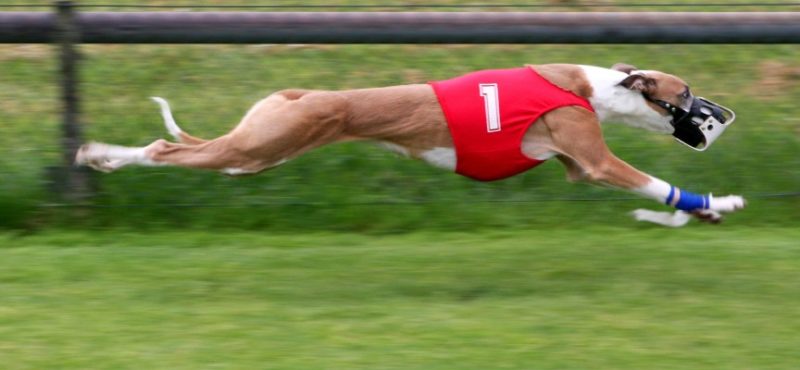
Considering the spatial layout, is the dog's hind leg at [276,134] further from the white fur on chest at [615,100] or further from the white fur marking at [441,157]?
the white fur on chest at [615,100]

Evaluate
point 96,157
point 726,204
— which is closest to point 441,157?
point 726,204

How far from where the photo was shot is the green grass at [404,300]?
5.22 m

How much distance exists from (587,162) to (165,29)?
2.71m

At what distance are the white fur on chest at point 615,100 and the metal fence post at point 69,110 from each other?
3.05 m

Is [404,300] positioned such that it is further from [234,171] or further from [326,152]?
[326,152]

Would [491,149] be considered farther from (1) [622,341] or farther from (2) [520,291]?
(1) [622,341]

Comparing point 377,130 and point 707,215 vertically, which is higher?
point 377,130

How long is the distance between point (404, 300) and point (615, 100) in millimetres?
1542

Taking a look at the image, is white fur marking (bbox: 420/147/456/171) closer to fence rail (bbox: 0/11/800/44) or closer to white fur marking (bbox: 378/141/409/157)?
white fur marking (bbox: 378/141/409/157)

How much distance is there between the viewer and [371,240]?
23.8 feet

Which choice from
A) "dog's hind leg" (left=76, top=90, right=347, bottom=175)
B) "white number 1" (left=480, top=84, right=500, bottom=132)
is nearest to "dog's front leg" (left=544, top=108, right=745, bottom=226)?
"white number 1" (left=480, top=84, right=500, bottom=132)

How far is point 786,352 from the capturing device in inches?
207

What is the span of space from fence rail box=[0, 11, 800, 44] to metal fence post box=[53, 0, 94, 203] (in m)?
0.05

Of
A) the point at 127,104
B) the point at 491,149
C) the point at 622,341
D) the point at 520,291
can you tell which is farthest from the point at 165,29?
the point at 622,341
